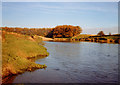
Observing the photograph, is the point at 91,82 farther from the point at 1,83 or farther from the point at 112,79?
the point at 1,83

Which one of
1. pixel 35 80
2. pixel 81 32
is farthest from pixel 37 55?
pixel 81 32

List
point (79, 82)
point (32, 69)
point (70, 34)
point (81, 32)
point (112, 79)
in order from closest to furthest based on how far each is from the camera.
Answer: point (79, 82)
point (112, 79)
point (32, 69)
point (70, 34)
point (81, 32)

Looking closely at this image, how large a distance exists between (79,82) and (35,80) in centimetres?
394

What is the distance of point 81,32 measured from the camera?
123875 mm

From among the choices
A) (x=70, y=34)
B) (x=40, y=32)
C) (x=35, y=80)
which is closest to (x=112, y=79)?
(x=35, y=80)

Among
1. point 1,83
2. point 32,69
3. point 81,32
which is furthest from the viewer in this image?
point 81,32

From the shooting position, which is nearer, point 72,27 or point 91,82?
point 91,82

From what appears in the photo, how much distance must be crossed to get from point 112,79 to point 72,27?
107m

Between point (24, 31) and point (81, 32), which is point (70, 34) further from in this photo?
point (24, 31)

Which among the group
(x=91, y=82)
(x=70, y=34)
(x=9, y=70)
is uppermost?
(x=70, y=34)

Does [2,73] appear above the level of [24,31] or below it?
below

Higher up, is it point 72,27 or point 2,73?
point 72,27

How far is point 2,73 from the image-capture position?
12.0 m

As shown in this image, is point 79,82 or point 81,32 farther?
point 81,32
